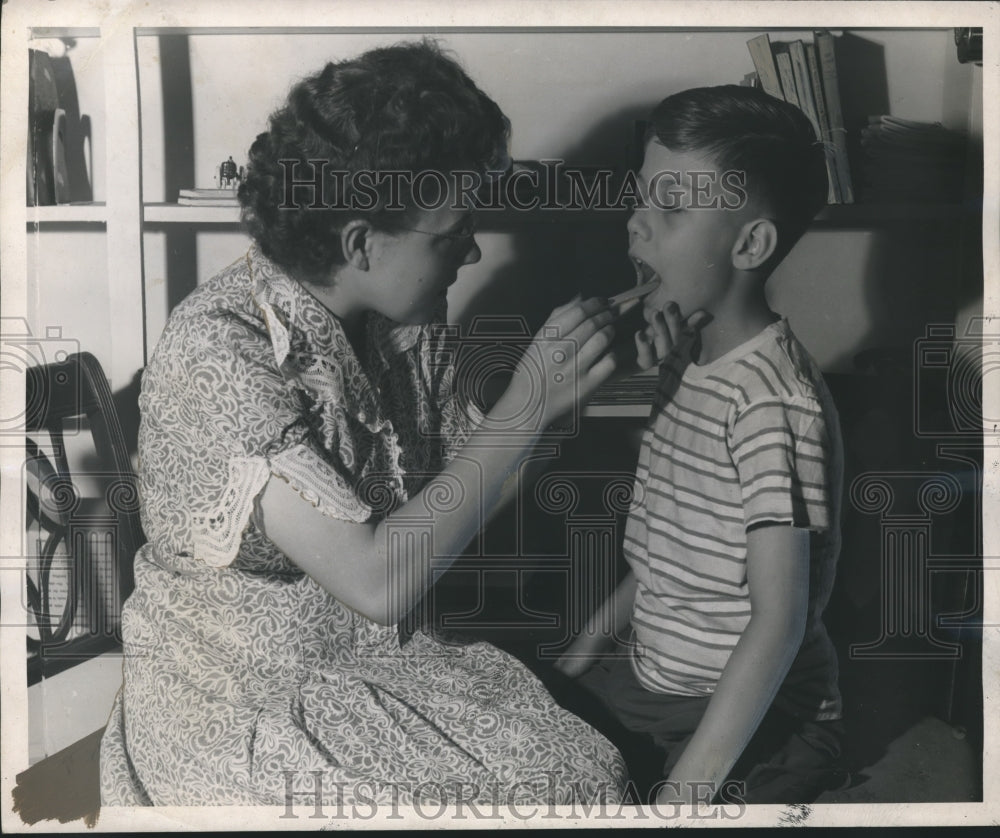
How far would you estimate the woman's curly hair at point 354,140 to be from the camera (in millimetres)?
1348

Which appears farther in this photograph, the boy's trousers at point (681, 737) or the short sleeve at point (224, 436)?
the boy's trousers at point (681, 737)

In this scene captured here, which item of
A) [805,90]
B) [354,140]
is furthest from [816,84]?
[354,140]

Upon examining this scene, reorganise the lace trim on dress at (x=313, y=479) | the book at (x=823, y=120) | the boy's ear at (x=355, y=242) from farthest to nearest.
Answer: the book at (x=823, y=120), the boy's ear at (x=355, y=242), the lace trim on dress at (x=313, y=479)

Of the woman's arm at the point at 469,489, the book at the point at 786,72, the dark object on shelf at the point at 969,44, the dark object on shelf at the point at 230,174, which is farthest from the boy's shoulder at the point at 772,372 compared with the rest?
the dark object on shelf at the point at 230,174

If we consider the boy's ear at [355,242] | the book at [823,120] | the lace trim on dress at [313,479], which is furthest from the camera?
the book at [823,120]

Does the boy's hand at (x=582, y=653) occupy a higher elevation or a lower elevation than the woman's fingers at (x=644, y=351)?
lower

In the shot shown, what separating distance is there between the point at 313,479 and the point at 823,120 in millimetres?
991

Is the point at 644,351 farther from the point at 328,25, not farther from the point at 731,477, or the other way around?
the point at 328,25

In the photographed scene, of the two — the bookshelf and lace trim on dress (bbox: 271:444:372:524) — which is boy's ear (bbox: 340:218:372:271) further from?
lace trim on dress (bbox: 271:444:372:524)

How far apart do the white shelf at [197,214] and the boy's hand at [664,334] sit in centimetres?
68

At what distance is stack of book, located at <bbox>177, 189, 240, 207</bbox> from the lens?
4.83ft

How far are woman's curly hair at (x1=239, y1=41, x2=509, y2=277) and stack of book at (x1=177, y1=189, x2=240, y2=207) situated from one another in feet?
0.07

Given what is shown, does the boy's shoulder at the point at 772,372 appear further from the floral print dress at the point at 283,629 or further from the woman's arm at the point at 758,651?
the floral print dress at the point at 283,629

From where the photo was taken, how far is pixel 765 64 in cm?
150
